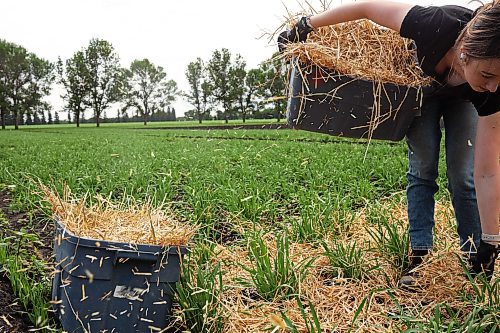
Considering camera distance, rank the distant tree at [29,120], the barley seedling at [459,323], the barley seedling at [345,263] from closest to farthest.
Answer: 1. the barley seedling at [459,323]
2. the barley seedling at [345,263]
3. the distant tree at [29,120]

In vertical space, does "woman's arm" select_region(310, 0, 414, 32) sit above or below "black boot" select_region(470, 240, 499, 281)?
above

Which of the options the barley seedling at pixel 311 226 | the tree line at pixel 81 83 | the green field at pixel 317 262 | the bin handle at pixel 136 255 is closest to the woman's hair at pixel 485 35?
the green field at pixel 317 262

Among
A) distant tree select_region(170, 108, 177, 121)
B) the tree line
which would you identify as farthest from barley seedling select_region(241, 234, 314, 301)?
distant tree select_region(170, 108, 177, 121)

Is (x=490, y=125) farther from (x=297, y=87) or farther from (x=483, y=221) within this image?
(x=297, y=87)

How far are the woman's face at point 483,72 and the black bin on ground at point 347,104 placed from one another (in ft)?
1.07

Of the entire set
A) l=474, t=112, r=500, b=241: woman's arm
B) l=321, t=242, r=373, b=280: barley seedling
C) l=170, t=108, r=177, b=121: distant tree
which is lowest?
l=321, t=242, r=373, b=280: barley seedling

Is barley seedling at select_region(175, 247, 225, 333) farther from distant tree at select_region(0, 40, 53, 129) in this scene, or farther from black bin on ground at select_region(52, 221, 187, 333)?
distant tree at select_region(0, 40, 53, 129)

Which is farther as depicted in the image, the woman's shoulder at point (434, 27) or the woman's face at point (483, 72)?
the woman's shoulder at point (434, 27)

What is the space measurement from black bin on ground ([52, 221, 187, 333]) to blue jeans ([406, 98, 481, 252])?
49.8 inches

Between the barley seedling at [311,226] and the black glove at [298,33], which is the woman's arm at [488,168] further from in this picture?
the barley seedling at [311,226]

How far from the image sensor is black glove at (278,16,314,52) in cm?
228

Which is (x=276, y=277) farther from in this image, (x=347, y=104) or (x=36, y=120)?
(x=36, y=120)

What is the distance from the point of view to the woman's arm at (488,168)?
1959 mm

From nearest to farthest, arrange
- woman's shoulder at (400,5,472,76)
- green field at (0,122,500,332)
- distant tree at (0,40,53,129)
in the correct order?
woman's shoulder at (400,5,472,76)
green field at (0,122,500,332)
distant tree at (0,40,53,129)
